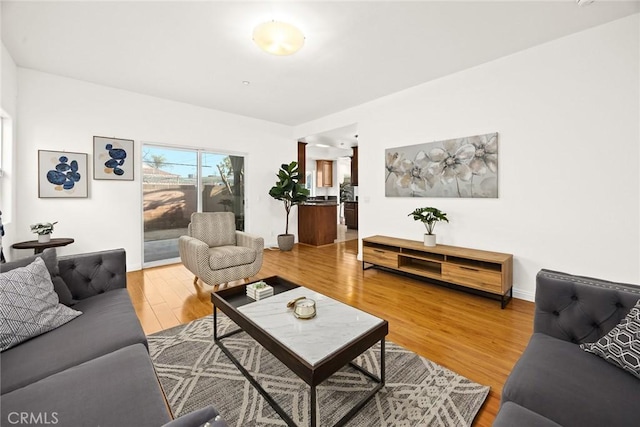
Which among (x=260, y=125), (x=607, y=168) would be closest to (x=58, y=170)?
(x=260, y=125)

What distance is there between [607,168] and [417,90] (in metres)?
2.32

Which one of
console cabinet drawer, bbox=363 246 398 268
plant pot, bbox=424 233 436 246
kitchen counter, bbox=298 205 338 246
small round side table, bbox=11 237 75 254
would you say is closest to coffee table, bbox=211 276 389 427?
console cabinet drawer, bbox=363 246 398 268

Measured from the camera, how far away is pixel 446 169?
3.58 m

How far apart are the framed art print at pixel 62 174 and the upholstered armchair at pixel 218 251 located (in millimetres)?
1729

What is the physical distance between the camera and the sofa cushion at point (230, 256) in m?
3.10

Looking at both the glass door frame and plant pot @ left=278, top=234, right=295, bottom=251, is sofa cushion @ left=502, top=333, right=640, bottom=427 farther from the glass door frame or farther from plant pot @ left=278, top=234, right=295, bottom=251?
the glass door frame

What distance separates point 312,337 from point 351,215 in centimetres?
723

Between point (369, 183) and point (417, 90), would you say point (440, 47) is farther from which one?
point (369, 183)

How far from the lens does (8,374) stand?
115 centimetres

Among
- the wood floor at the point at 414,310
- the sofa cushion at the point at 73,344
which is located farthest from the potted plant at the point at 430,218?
the sofa cushion at the point at 73,344

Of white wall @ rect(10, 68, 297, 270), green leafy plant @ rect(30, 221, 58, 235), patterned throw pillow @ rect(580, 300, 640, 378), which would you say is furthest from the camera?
white wall @ rect(10, 68, 297, 270)

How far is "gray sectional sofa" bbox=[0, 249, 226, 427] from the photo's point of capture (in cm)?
92

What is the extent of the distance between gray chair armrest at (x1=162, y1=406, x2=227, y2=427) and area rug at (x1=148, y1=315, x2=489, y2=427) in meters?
0.72

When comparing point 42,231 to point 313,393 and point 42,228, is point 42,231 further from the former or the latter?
point 313,393
